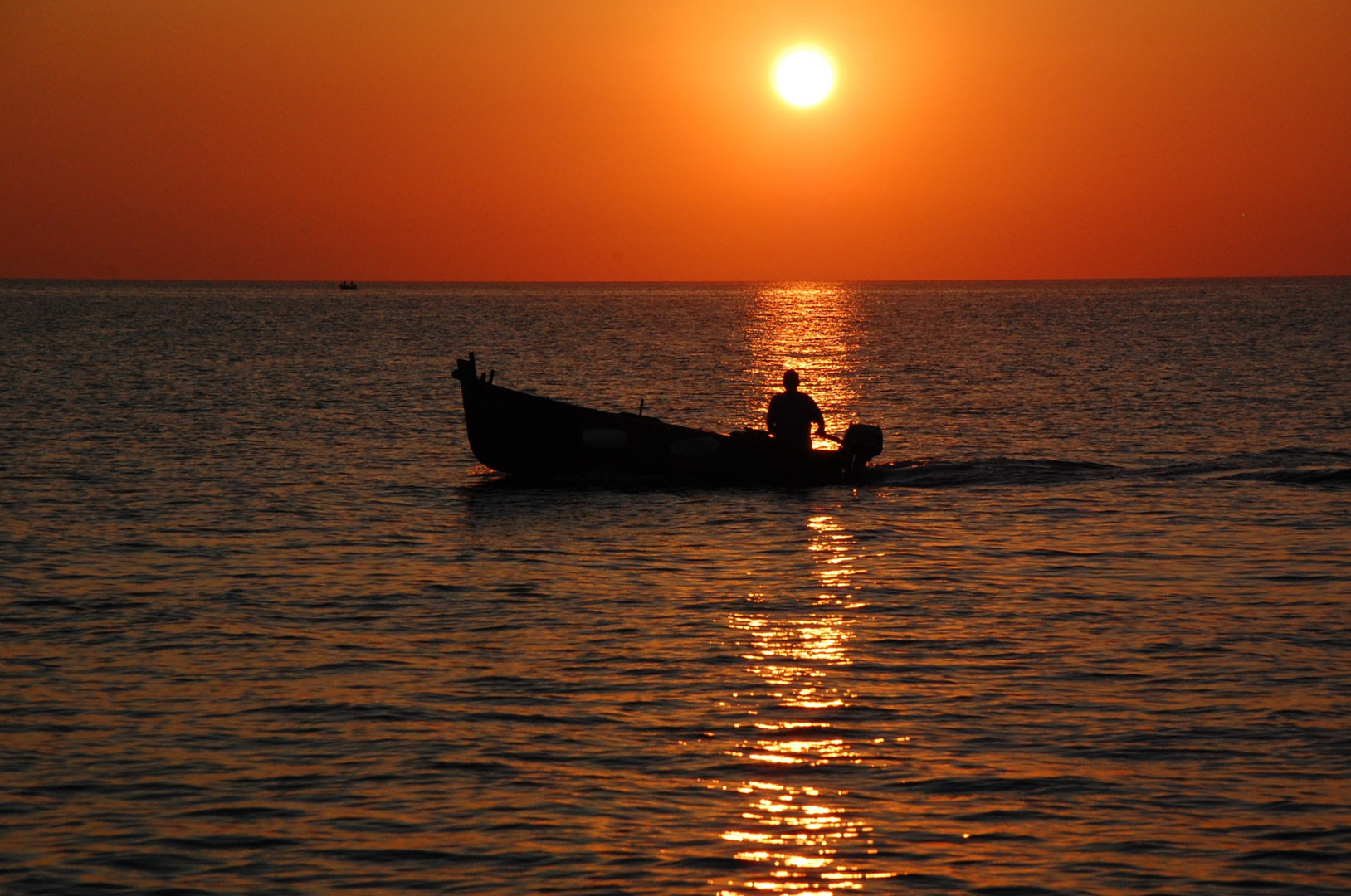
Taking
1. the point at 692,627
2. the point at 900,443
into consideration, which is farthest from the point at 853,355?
the point at 692,627

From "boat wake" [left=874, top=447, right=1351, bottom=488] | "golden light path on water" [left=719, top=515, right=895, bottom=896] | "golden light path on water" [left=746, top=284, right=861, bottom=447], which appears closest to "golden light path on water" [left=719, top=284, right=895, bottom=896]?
"golden light path on water" [left=719, top=515, right=895, bottom=896]

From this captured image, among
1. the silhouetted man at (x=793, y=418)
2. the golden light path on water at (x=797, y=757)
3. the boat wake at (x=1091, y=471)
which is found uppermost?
the silhouetted man at (x=793, y=418)

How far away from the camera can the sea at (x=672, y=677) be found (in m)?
8.75

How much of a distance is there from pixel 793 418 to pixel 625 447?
8.63ft

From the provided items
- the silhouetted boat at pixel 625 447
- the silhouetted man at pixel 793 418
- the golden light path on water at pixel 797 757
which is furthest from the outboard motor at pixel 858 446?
the golden light path on water at pixel 797 757

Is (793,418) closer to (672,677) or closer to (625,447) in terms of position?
(625,447)

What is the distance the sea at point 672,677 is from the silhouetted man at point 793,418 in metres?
0.85

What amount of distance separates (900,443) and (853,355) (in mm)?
46470

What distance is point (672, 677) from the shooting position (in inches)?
491

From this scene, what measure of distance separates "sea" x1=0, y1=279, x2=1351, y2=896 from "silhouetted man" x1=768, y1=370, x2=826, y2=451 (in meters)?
0.85

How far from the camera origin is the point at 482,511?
22.6 meters

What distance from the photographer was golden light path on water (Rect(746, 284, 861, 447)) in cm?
4669

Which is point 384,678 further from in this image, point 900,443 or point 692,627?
point 900,443

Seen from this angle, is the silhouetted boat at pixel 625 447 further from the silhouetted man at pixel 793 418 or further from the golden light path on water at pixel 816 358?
the golden light path on water at pixel 816 358
